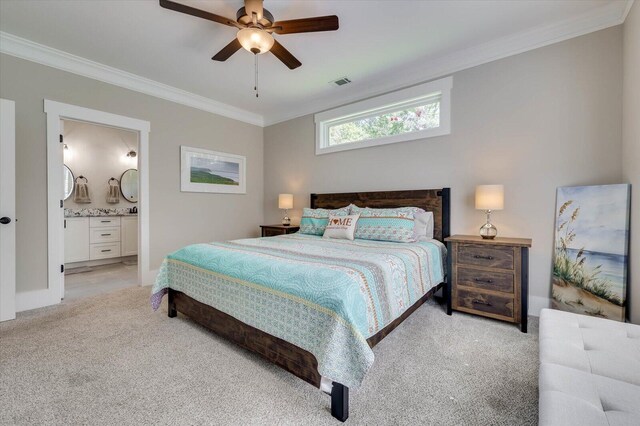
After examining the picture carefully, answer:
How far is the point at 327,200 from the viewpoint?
420 cm

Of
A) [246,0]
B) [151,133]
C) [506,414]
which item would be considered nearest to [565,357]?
[506,414]

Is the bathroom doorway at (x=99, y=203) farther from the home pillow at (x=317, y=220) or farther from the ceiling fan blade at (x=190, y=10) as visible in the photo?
the ceiling fan blade at (x=190, y=10)

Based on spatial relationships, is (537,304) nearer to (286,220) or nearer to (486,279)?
(486,279)

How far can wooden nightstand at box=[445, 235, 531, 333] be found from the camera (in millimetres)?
2346

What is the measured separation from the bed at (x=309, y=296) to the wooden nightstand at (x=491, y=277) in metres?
0.18

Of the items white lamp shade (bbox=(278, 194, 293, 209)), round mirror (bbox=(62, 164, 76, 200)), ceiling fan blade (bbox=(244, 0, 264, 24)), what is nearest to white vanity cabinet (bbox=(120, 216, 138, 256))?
round mirror (bbox=(62, 164, 76, 200))

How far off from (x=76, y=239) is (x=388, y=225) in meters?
5.26

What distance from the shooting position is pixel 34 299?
114 inches

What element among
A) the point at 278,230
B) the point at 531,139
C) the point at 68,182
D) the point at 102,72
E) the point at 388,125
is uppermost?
the point at 102,72

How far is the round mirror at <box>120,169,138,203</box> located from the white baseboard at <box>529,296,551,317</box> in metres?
6.90

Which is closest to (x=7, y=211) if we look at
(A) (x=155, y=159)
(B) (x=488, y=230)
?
(A) (x=155, y=159)

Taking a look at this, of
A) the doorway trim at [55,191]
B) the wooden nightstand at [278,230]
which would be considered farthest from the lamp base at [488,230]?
the doorway trim at [55,191]

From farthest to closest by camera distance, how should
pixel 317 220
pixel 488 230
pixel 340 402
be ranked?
pixel 317 220, pixel 488 230, pixel 340 402

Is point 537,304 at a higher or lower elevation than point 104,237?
lower
